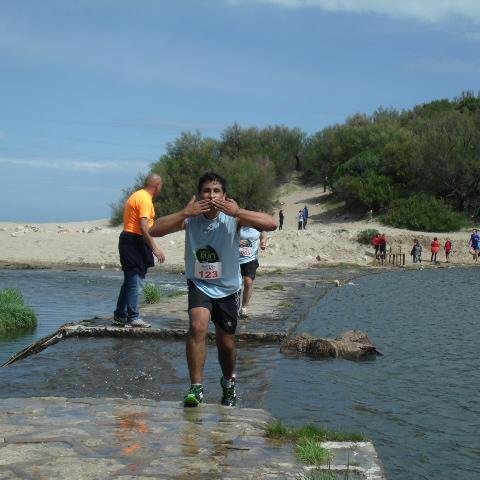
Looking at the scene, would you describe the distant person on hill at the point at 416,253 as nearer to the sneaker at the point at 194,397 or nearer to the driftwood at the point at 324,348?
the driftwood at the point at 324,348

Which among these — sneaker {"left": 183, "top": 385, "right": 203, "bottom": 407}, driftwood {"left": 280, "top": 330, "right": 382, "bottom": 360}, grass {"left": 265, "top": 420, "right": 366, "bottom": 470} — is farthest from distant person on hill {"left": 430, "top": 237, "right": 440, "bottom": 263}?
grass {"left": 265, "top": 420, "right": 366, "bottom": 470}

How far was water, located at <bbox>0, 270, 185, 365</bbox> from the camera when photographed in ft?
37.1

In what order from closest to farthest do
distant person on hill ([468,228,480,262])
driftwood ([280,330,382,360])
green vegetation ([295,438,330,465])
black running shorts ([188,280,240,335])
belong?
green vegetation ([295,438,330,465]) < black running shorts ([188,280,240,335]) < driftwood ([280,330,382,360]) < distant person on hill ([468,228,480,262])

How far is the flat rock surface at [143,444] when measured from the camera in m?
4.11

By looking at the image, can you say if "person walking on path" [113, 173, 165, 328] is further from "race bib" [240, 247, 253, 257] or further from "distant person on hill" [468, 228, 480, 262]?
"distant person on hill" [468, 228, 480, 262]

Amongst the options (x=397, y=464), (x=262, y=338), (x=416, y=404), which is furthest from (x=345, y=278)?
(x=397, y=464)

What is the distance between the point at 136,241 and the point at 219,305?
12.9ft

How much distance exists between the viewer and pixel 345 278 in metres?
24.1

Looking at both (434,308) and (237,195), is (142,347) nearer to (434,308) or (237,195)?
(434,308)

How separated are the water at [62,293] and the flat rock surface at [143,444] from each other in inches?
150

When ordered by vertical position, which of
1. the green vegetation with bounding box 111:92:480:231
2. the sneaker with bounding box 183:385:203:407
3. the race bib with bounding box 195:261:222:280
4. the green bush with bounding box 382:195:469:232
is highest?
the green vegetation with bounding box 111:92:480:231

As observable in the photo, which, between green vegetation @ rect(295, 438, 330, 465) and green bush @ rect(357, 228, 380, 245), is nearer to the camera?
green vegetation @ rect(295, 438, 330, 465)

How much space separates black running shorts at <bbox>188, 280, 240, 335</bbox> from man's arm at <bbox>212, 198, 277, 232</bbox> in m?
0.63

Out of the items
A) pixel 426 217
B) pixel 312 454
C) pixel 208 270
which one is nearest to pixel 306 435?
pixel 312 454
